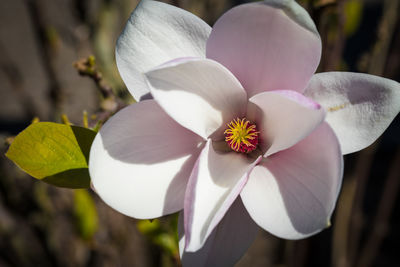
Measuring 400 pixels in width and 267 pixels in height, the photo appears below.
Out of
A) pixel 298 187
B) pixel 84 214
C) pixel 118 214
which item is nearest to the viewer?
pixel 298 187

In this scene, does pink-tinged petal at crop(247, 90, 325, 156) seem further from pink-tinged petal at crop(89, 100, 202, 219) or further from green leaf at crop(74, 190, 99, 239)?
green leaf at crop(74, 190, 99, 239)

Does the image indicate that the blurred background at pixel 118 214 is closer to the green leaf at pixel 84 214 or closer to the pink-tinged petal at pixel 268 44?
the green leaf at pixel 84 214

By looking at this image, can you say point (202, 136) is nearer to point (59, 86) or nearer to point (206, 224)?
point (206, 224)

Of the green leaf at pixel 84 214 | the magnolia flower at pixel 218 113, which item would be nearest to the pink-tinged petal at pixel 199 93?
the magnolia flower at pixel 218 113

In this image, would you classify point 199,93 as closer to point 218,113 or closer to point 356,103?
point 218,113

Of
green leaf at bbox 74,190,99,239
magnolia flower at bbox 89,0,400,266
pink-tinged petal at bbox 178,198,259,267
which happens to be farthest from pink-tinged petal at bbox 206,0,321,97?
green leaf at bbox 74,190,99,239

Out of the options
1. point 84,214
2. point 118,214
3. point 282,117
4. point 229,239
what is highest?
point 282,117

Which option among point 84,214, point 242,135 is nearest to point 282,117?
point 242,135
